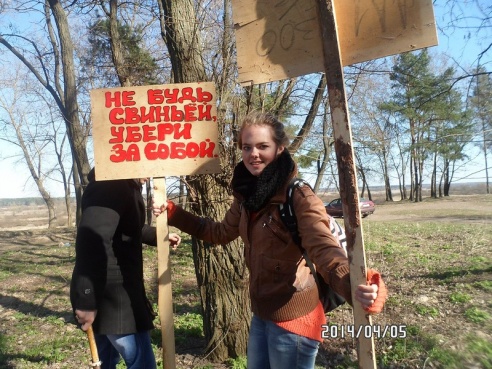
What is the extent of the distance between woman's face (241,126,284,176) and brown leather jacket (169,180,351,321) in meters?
0.21

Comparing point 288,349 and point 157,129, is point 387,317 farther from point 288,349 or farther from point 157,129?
point 157,129

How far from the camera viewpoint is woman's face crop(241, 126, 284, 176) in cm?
196

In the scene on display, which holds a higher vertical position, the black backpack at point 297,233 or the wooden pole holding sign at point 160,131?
the wooden pole holding sign at point 160,131

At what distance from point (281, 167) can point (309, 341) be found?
85 cm

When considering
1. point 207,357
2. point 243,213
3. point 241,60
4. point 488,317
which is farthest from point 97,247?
point 488,317

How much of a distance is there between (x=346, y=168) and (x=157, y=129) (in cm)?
132

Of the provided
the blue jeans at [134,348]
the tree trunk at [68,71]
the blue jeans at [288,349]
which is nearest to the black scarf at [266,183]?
the blue jeans at [288,349]

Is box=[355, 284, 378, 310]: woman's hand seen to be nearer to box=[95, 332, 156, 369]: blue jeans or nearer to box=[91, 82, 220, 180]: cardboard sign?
box=[91, 82, 220, 180]: cardboard sign

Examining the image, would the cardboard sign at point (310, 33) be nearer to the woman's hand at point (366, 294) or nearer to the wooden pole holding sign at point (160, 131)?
the wooden pole holding sign at point (160, 131)

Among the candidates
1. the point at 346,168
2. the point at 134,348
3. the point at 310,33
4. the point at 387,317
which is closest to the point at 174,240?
the point at 134,348

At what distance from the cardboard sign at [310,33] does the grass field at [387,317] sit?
1637mm

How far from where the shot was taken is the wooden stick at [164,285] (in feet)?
7.75

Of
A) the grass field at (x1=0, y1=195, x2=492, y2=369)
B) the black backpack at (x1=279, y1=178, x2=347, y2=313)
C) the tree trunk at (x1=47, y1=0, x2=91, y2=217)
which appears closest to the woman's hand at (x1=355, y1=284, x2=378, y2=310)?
the black backpack at (x1=279, y1=178, x2=347, y2=313)

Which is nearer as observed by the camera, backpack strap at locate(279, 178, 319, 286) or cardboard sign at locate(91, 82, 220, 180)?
backpack strap at locate(279, 178, 319, 286)
